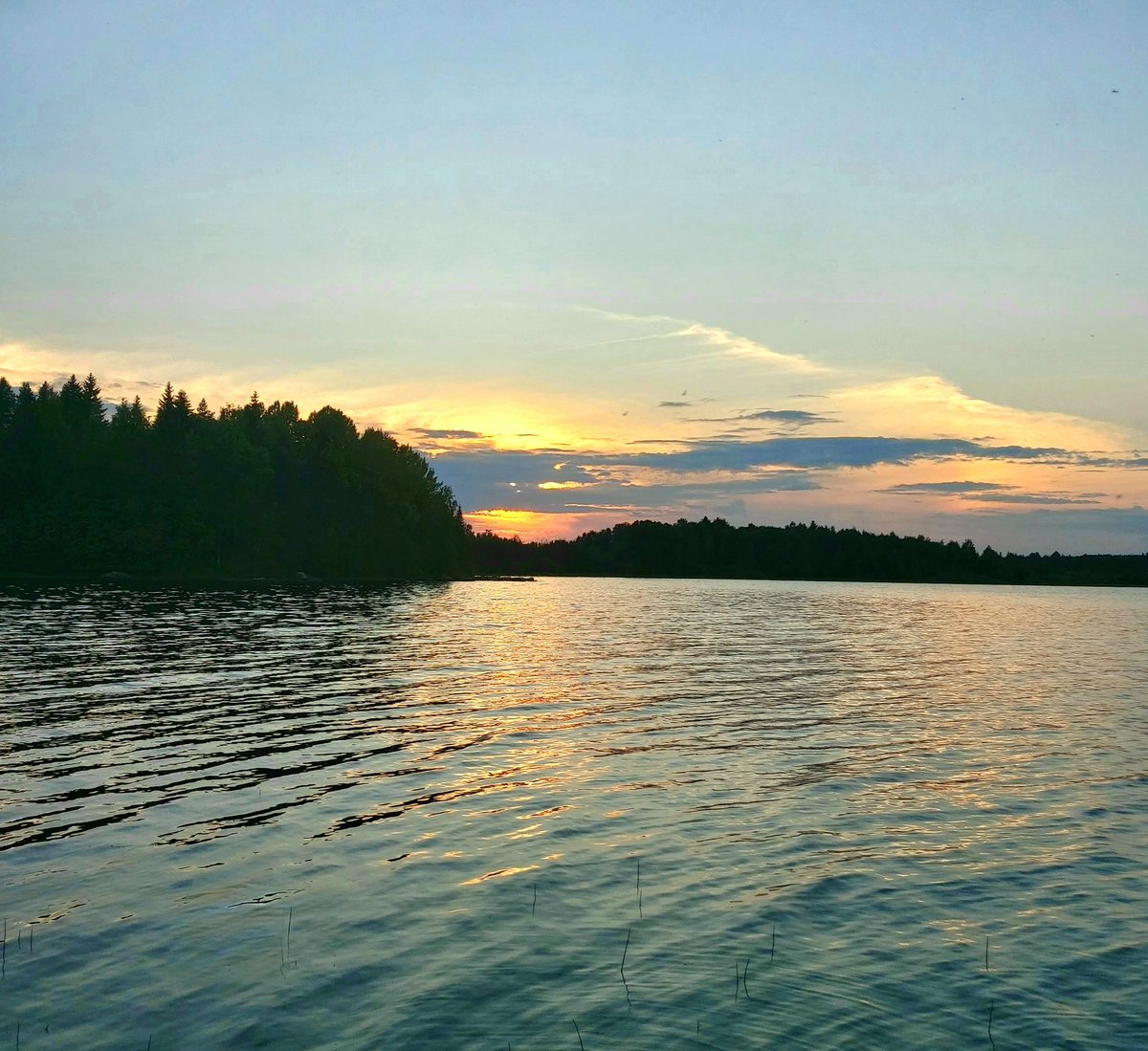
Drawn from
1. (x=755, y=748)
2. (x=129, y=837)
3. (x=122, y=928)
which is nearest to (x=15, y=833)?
(x=129, y=837)

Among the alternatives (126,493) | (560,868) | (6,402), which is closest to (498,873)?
A: (560,868)

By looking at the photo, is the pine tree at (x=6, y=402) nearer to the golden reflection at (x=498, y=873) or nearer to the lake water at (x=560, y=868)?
the lake water at (x=560, y=868)

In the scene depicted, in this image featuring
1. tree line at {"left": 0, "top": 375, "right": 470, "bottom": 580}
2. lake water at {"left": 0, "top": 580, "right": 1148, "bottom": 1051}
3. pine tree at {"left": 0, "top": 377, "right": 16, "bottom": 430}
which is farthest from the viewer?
pine tree at {"left": 0, "top": 377, "right": 16, "bottom": 430}

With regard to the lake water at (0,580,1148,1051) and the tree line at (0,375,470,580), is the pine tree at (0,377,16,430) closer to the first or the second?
the tree line at (0,375,470,580)

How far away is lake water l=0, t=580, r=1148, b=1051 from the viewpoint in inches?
472

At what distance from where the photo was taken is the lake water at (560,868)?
39.3 feet

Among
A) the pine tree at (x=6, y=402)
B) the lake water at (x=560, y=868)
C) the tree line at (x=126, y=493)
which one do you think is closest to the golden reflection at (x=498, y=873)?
the lake water at (x=560, y=868)

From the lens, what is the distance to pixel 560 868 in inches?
702

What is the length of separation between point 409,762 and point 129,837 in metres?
9.13

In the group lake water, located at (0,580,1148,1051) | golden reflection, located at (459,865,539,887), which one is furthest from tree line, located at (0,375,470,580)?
golden reflection, located at (459,865,539,887)

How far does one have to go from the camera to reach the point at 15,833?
18.7 m

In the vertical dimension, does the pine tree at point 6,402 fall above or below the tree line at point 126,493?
above

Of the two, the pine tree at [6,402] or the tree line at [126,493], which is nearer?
the tree line at [126,493]

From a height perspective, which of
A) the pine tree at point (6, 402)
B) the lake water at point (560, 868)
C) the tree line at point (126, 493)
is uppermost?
the pine tree at point (6, 402)
